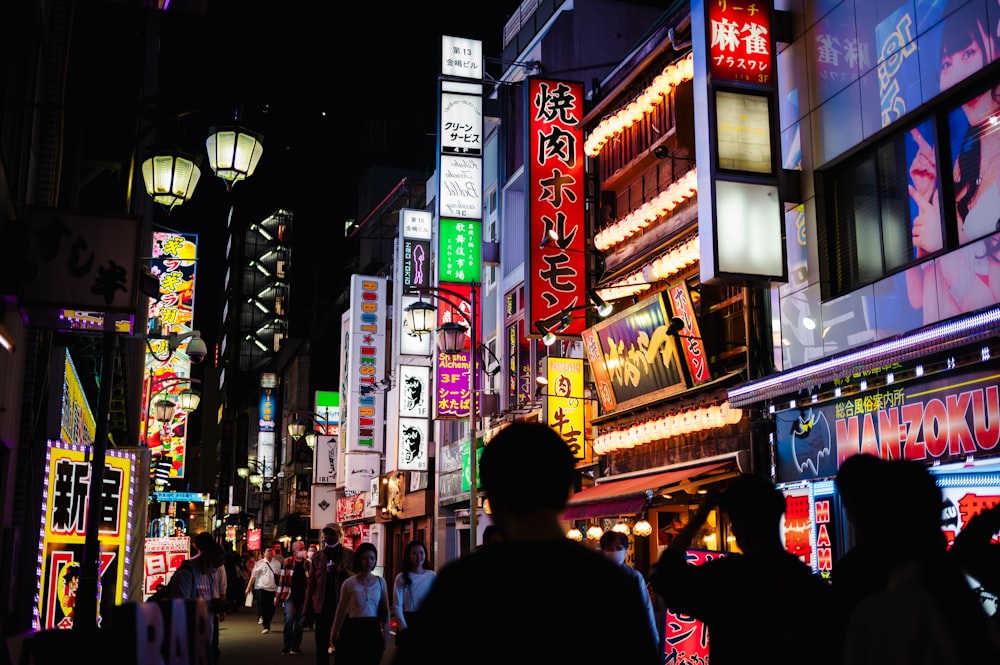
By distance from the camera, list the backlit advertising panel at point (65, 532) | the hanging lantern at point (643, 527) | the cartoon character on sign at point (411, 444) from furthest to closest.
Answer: the cartoon character on sign at point (411, 444)
the hanging lantern at point (643, 527)
the backlit advertising panel at point (65, 532)

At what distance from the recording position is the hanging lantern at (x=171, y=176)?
505 inches

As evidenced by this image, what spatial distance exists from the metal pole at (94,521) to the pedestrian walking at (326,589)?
3.36m

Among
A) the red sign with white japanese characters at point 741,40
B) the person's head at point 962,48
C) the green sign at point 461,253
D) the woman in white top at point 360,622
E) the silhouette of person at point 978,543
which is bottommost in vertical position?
the woman in white top at point 360,622

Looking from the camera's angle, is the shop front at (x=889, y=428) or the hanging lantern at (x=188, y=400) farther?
the hanging lantern at (x=188, y=400)

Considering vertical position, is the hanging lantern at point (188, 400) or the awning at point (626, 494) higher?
the hanging lantern at point (188, 400)

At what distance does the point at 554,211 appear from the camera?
22.8m

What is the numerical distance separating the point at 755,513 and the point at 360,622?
A: 27.1 ft

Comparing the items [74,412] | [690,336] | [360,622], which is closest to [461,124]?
[690,336]

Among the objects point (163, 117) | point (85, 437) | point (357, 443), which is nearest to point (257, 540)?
point (357, 443)

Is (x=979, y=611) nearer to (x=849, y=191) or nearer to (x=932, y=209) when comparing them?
(x=932, y=209)

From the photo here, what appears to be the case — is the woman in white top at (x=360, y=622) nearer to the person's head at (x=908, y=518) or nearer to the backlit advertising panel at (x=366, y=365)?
the person's head at (x=908, y=518)

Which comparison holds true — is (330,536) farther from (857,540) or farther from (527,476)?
(527,476)

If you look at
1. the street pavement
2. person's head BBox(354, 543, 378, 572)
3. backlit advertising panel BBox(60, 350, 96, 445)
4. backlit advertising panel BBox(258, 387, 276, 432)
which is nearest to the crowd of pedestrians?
person's head BBox(354, 543, 378, 572)

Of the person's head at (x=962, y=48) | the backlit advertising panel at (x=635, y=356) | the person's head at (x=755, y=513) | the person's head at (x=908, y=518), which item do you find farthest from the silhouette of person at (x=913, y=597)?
the backlit advertising panel at (x=635, y=356)
